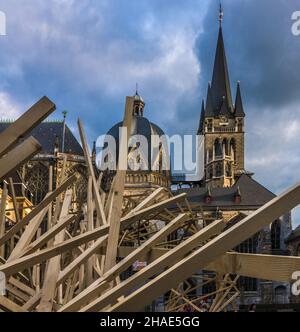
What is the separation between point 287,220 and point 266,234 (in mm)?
2019

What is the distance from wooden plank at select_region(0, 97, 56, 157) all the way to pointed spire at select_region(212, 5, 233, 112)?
61.1 metres

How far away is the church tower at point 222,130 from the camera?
190 ft

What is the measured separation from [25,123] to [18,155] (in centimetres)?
16

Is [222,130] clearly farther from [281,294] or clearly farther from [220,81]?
[281,294]

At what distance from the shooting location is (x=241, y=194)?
4303 cm

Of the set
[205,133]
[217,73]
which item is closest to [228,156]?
[205,133]

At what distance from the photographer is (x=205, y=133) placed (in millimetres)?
61438

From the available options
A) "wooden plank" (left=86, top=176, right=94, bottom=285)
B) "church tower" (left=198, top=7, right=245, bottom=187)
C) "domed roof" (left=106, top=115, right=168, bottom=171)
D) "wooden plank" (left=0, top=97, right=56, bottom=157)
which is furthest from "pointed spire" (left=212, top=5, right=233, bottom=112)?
"wooden plank" (left=0, top=97, right=56, bottom=157)

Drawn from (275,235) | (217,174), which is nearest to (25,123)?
(275,235)

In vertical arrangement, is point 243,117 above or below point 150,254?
above

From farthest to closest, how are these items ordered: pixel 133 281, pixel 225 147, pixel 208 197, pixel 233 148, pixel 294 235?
pixel 233 148
pixel 225 147
pixel 208 197
pixel 294 235
pixel 133 281
